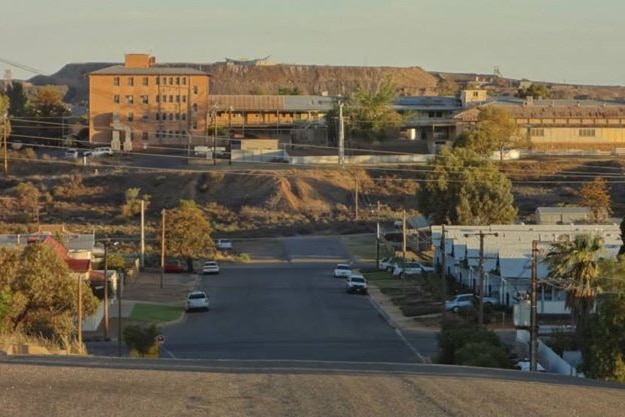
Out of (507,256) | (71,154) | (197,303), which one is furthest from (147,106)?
(507,256)

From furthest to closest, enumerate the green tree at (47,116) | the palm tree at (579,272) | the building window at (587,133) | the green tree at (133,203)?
the green tree at (47,116)
the building window at (587,133)
the green tree at (133,203)
the palm tree at (579,272)

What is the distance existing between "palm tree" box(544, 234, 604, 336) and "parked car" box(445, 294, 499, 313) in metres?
11.8

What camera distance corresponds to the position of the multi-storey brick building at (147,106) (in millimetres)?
127812

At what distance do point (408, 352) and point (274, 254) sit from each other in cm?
3861

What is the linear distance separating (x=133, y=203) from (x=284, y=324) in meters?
48.6

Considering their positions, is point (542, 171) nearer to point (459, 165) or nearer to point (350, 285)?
point (459, 165)

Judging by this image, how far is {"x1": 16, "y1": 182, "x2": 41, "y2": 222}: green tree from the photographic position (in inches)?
3777

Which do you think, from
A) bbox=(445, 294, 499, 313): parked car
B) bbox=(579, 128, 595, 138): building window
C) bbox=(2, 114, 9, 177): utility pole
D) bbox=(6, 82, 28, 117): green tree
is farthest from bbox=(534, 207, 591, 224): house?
bbox=(6, 82, 28, 117): green tree

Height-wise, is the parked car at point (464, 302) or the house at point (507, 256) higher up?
the house at point (507, 256)

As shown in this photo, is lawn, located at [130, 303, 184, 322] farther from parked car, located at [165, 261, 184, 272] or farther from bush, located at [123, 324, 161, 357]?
parked car, located at [165, 261, 184, 272]

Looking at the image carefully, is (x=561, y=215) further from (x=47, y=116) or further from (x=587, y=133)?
(x=47, y=116)

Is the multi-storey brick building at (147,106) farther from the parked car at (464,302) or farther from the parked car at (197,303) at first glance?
the parked car at (464,302)

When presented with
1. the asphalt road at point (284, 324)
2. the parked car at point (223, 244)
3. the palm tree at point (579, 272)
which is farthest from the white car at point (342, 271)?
the palm tree at point (579, 272)

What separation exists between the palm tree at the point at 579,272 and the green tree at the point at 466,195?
37225mm
